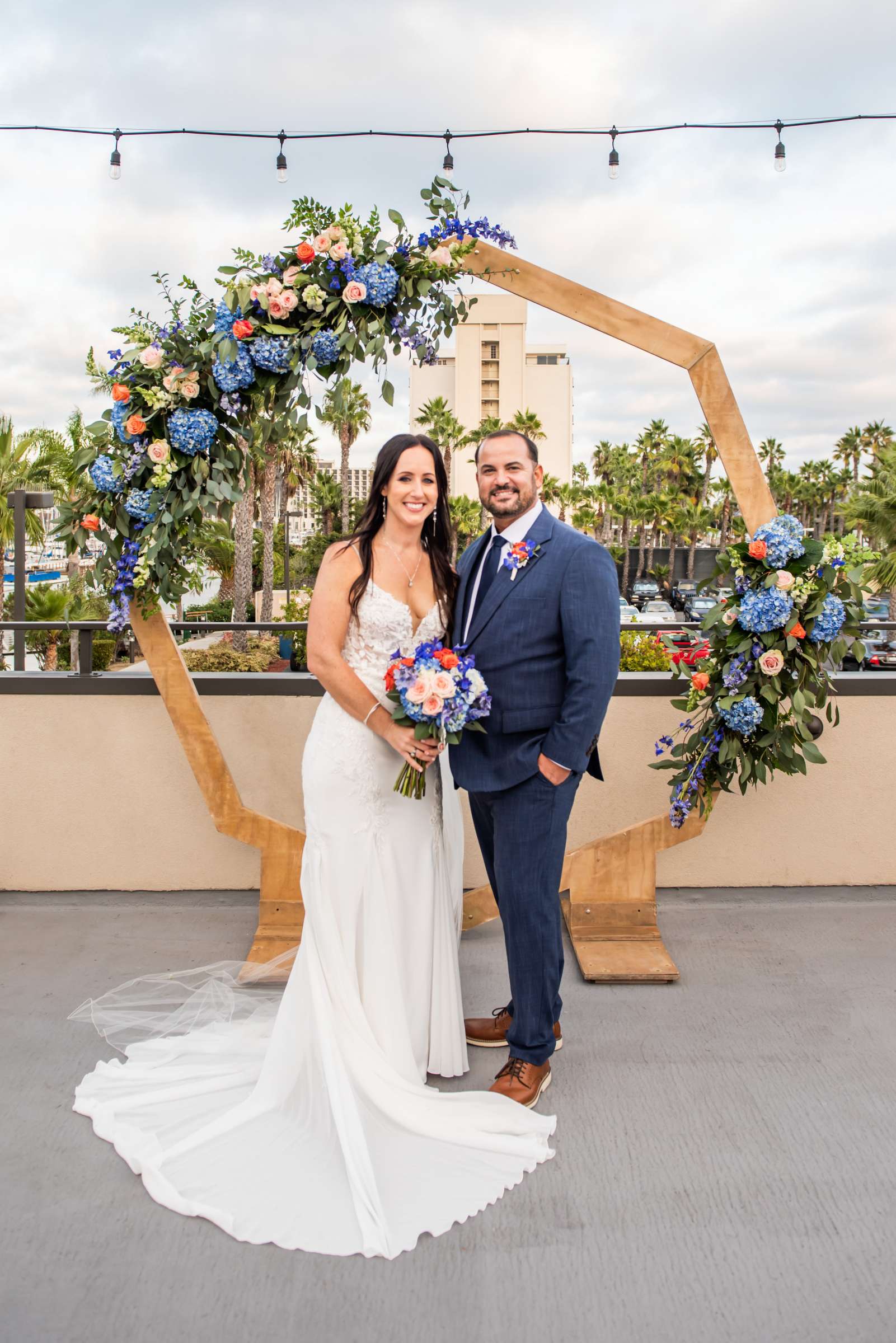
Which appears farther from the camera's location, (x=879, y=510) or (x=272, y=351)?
(x=879, y=510)

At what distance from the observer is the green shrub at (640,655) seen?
6.32 meters

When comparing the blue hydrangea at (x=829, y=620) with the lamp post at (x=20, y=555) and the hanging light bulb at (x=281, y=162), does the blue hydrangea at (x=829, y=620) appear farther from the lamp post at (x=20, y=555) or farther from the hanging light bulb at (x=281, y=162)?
the hanging light bulb at (x=281, y=162)

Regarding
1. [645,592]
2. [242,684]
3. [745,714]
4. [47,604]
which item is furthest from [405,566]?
[645,592]

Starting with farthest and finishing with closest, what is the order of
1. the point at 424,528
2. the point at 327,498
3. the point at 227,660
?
the point at 327,498
the point at 227,660
the point at 424,528

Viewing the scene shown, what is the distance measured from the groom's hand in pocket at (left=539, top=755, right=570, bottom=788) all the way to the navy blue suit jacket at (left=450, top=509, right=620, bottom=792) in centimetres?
2

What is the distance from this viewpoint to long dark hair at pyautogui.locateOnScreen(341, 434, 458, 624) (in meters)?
2.68

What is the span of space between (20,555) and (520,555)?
3.20 m

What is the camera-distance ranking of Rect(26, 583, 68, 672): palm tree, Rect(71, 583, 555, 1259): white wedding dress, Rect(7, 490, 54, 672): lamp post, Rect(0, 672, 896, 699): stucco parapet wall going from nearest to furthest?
Rect(71, 583, 555, 1259): white wedding dress, Rect(0, 672, 896, 699): stucco parapet wall, Rect(7, 490, 54, 672): lamp post, Rect(26, 583, 68, 672): palm tree

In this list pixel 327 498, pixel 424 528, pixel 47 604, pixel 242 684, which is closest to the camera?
pixel 424 528

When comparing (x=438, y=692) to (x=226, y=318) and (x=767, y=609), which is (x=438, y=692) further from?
(x=226, y=318)

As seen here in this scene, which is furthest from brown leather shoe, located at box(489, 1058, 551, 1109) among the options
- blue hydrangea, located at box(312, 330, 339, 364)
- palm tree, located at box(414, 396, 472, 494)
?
palm tree, located at box(414, 396, 472, 494)

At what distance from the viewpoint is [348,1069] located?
8.07ft

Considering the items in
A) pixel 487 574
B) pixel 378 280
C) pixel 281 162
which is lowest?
pixel 487 574

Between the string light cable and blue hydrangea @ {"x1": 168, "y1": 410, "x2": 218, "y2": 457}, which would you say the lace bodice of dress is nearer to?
blue hydrangea @ {"x1": 168, "y1": 410, "x2": 218, "y2": 457}
